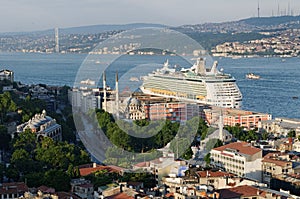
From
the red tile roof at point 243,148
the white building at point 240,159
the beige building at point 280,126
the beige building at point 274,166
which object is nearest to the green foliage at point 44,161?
the white building at point 240,159

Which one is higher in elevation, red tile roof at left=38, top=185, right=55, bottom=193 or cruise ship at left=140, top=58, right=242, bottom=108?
red tile roof at left=38, top=185, right=55, bottom=193

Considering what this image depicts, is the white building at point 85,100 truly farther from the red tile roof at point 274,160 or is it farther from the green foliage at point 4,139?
the red tile roof at point 274,160

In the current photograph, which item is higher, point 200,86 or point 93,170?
point 93,170

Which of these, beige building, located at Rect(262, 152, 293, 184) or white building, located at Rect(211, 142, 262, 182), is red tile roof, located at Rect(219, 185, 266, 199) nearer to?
beige building, located at Rect(262, 152, 293, 184)

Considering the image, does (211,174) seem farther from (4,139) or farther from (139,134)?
(4,139)

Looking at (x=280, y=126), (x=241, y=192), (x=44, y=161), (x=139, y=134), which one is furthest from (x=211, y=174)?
(x=280, y=126)

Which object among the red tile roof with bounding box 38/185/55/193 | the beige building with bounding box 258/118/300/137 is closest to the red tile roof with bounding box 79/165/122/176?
the red tile roof with bounding box 38/185/55/193

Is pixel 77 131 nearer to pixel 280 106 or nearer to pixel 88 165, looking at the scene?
pixel 88 165
